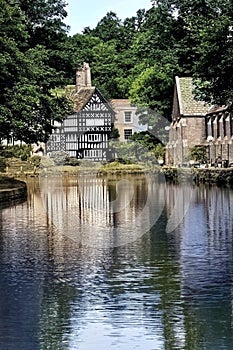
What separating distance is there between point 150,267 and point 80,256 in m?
2.26

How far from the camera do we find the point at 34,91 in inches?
1610

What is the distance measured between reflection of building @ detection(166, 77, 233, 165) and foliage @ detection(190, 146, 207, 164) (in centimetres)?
148

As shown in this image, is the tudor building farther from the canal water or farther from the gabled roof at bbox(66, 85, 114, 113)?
the canal water

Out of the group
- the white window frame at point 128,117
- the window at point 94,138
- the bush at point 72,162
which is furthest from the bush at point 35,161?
the white window frame at point 128,117

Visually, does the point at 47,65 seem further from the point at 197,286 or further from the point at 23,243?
the point at 197,286

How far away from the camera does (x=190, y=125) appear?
260 feet

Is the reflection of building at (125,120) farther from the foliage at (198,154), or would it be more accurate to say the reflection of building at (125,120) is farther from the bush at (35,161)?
the foliage at (198,154)

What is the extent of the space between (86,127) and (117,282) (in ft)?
290

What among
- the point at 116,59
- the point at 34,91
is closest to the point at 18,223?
the point at 34,91

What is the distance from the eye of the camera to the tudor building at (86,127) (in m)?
99.1

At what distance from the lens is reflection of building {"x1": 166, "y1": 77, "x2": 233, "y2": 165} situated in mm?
75875

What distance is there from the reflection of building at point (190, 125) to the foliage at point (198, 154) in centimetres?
148

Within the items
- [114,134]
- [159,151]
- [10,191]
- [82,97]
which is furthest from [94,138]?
[10,191]

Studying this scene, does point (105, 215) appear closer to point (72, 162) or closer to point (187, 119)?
point (187, 119)
